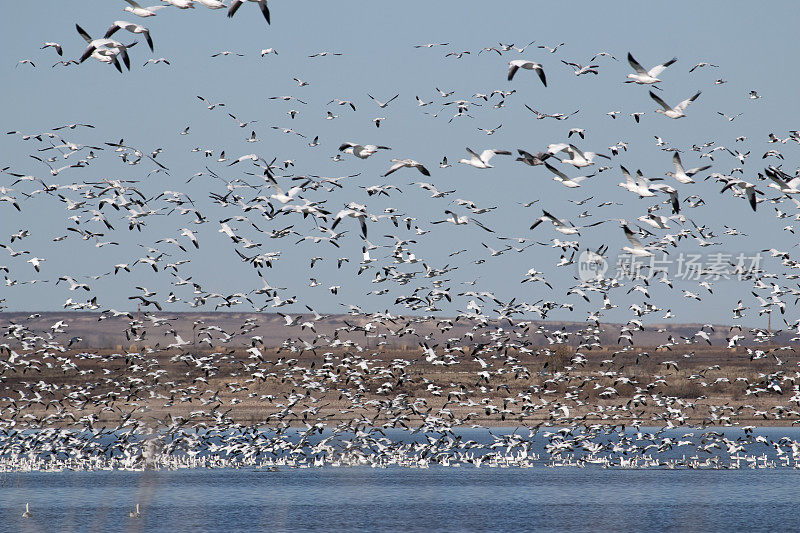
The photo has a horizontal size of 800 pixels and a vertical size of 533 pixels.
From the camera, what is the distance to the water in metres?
35.5

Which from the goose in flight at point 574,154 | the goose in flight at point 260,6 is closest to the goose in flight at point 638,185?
the goose in flight at point 574,154

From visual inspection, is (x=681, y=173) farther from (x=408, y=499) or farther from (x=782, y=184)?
(x=408, y=499)

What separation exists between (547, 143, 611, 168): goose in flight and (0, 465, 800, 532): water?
11.9m

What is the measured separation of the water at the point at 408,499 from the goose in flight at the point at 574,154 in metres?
11.9

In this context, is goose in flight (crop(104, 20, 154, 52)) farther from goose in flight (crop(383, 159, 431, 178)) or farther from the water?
the water

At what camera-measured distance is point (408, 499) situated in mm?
40781

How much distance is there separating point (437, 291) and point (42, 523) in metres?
14.9

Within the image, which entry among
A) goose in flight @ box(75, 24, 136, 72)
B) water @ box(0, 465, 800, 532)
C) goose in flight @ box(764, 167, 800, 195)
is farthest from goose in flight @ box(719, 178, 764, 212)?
goose in flight @ box(75, 24, 136, 72)

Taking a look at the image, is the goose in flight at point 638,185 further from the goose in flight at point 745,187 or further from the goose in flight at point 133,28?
the goose in flight at point 133,28

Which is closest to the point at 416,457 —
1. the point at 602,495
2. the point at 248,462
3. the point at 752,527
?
the point at 248,462

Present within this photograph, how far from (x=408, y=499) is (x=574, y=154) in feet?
55.0

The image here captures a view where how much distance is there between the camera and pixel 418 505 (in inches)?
1544

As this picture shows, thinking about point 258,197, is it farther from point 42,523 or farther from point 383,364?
point 383,364

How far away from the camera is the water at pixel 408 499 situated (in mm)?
35469
